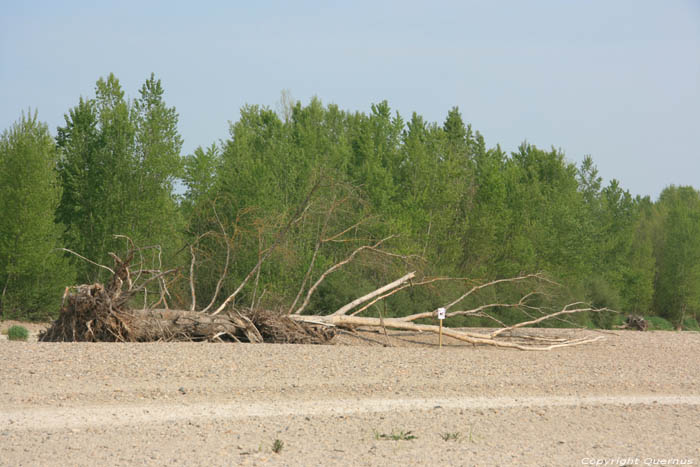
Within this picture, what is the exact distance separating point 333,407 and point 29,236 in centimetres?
1653

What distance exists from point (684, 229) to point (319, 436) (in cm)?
4205

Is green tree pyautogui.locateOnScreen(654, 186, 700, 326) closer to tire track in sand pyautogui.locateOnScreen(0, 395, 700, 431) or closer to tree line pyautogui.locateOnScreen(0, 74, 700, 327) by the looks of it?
tree line pyautogui.locateOnScreen(0, 74, 700, 327)

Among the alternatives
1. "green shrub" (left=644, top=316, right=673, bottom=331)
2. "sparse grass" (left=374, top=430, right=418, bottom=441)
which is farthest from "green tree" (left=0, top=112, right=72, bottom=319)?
"green shrub" (left=644, top=316, right=673, bottom=331)

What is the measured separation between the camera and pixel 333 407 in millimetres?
8484

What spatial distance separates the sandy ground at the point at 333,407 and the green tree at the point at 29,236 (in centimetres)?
1151

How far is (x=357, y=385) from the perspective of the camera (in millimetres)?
9742

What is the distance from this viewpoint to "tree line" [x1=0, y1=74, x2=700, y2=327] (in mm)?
20656

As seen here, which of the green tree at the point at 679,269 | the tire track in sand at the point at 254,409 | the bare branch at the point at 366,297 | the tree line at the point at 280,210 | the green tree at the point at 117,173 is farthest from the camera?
the green tree at the point at 679,269

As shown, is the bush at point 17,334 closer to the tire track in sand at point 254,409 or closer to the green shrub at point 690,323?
the tire track in sand at point 254,409

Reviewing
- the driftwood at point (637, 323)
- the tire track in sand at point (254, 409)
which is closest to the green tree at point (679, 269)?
the driftwood at point (637, 323)

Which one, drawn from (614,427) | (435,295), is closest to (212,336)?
(614,427)

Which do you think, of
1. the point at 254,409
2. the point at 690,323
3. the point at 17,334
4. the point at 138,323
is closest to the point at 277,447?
the point at 254,409

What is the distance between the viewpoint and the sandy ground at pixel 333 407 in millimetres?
6238

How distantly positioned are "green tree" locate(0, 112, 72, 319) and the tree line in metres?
0.04
